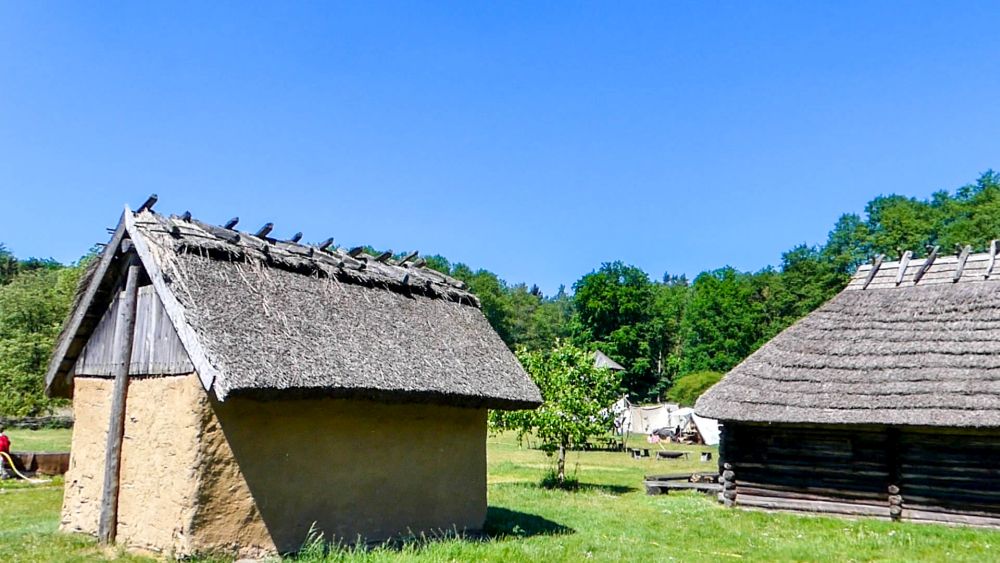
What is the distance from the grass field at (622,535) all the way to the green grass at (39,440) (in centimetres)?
1014

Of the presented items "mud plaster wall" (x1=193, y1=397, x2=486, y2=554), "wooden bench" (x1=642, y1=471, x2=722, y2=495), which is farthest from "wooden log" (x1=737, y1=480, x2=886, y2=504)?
"mud plaster wall" (x1=193, y1=397, x2=486, y2=554)

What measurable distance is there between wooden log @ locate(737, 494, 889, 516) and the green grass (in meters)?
21.1

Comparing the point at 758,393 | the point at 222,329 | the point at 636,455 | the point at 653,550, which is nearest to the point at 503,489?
the point at 758,393

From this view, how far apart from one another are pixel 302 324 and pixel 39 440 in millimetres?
27628

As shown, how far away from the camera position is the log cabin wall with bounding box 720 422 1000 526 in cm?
1576

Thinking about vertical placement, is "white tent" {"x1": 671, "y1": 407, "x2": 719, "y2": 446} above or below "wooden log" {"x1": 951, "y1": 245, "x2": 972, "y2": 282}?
below

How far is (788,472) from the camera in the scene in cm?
1786

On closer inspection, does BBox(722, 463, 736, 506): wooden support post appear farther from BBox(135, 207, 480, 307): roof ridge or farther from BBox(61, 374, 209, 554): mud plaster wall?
BBox(61, 374, 209, 554): mud plaster wall

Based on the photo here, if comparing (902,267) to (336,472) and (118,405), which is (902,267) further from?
(118,405)

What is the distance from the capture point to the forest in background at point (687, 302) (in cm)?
4175

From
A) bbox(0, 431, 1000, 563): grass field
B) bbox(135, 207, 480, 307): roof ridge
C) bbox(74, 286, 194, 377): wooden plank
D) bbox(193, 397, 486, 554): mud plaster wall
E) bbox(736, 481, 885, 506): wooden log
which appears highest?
bbox(135, 207, 480, 307): roof ridge

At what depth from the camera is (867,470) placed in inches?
667

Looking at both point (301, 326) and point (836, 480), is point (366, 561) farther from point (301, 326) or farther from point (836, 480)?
point (836, 480)

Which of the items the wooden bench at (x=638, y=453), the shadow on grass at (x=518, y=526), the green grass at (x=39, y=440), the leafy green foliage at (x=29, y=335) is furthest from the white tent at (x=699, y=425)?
the leafy green foliage at (x=29, y=335)
